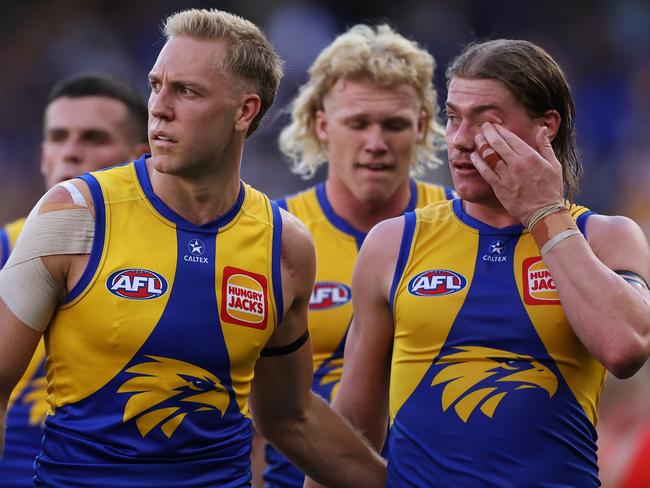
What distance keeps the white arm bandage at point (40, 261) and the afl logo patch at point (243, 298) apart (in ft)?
1.71

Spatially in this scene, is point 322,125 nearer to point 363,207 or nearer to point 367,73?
point 367,73

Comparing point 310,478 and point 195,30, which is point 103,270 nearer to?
point 195,30

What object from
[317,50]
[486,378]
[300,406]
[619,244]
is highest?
[317,50]

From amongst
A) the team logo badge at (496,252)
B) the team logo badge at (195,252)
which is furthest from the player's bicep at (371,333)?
the team logo badge at (195,252)

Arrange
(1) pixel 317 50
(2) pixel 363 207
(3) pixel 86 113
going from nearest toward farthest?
(2) pixel 363 207 → (3) pixel 86 113 → (1) pixel 317 50

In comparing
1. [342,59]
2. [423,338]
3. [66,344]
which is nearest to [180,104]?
[66,344]

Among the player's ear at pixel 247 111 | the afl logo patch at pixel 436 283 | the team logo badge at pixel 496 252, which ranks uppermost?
the player's ear at pixel 247 111

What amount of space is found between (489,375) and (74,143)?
11.1 feet

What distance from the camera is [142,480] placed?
4004mm

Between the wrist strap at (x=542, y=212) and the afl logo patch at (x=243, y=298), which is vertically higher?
the wrist strap at (x=542, y=212)

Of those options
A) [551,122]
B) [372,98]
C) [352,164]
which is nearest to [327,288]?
[352,164]

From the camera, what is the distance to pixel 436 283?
413 cm

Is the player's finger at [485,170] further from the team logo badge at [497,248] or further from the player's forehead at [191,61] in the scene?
the player's forehead at [191,61]

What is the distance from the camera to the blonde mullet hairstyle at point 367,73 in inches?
248
